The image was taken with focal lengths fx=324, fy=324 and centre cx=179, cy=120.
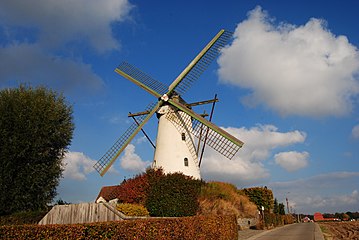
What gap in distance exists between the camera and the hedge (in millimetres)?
6773

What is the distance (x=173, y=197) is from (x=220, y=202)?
16.0 ft

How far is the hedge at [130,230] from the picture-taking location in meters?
6.77

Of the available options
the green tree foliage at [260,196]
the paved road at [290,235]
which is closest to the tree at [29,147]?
the paved road at [290,235]

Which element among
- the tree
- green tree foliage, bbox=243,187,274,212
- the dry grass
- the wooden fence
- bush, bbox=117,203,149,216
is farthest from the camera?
green tree foliage, bbox=243,187,274,212

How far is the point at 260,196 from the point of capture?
43.9 m

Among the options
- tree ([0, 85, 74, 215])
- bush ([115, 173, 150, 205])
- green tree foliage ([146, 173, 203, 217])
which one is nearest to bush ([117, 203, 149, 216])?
green tree foliage ([146, 173, 203, 217])

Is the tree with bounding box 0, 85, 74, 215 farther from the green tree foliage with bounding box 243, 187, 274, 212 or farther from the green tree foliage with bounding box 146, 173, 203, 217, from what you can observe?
the green tree foliage with bounding box 243, 187, 274, 212

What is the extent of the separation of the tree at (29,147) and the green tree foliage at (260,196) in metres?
31.2

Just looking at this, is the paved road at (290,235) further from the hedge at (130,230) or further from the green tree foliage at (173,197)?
the hedge at (130,230)

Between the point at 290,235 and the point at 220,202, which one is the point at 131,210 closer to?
the point at 220,202

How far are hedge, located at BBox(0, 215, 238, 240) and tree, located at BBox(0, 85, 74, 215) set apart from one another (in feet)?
31.5

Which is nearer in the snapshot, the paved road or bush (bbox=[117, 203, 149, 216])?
bush (bbox=[117, 203, 149, 216])

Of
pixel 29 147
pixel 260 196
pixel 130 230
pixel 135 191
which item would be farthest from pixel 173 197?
pixel 260 196

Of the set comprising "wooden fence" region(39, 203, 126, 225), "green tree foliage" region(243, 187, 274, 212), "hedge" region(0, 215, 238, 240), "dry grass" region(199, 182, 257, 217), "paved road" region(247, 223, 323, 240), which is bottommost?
"paved road" region(247, 223, 323, 240)
